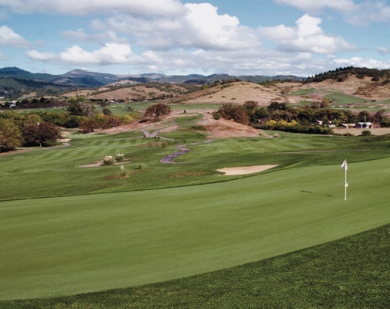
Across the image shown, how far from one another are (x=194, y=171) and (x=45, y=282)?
70.1ft

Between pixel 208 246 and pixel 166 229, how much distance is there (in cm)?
209

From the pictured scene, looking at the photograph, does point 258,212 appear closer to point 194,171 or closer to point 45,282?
point 45,282

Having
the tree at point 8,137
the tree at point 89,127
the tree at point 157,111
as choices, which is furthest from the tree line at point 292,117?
the tree at point 8,137

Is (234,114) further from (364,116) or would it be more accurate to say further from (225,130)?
(364,116)

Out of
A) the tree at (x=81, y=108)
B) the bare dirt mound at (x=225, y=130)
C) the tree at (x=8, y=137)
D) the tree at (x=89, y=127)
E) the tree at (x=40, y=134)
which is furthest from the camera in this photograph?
the tree at (x=81, y=108)

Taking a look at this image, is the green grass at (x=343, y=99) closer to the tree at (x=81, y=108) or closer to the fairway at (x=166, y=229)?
the tree at (x=81, y=108)

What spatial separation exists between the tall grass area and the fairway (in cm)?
4

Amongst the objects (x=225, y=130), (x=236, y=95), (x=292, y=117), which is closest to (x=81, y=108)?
(x=236, y=95)

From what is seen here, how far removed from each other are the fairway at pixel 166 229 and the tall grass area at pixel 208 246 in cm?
4

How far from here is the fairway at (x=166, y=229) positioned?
10180 mm

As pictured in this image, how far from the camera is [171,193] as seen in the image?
63.2ft

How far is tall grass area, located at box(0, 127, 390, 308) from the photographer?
28.1 feet

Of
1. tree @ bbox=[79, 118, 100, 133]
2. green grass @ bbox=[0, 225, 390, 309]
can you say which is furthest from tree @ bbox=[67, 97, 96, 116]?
green grass @ bbox=[0, 225, 390, 309]

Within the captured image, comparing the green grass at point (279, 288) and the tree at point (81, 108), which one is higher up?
the tree at point (81, 108)
